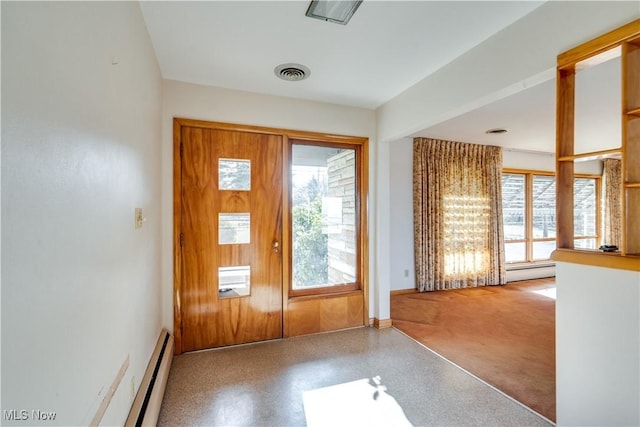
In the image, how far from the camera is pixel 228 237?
281 cm

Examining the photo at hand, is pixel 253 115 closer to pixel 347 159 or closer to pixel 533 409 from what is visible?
pixel 347 159

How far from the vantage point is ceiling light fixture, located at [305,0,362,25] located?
5.34 ft

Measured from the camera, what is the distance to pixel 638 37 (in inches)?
50.4

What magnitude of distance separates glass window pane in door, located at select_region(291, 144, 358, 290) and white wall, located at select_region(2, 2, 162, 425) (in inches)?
67.1

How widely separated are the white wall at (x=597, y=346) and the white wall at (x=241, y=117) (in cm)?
190

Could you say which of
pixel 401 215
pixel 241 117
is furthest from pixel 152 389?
pixel 401 215

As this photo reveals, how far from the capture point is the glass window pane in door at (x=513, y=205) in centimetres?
567

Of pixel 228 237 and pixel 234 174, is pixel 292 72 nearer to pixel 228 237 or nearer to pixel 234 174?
pixel 234 174

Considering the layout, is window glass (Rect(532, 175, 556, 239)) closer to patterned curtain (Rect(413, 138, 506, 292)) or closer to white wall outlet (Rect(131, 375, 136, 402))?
patterned curtain (Rect(413, 138, 506, 292))

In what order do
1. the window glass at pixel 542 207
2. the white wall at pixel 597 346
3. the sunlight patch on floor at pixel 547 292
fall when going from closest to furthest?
the white wall at pixel 597 346 < the sunlight patch on floor at pixel 547 292 < the window glass at pixel 542 207

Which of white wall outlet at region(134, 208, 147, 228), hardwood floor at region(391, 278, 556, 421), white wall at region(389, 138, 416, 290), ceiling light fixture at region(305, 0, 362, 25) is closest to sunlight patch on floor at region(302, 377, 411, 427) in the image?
hardwood floor at region(391, 278, 556, 421)

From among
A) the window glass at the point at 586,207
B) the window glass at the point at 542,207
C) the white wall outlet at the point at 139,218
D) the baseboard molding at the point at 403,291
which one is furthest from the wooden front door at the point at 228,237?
the window glass at the point at 586,207

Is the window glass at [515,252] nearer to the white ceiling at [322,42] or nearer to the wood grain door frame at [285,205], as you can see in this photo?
the white ceiling at [322,42]

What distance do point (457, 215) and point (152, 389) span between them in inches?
192
